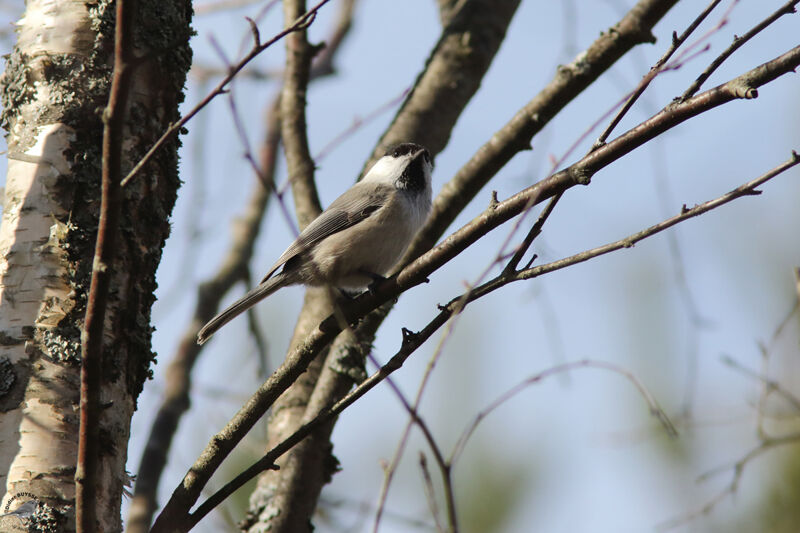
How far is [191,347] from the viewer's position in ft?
14.7

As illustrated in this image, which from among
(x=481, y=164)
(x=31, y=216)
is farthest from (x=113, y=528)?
(x=481, y=164)

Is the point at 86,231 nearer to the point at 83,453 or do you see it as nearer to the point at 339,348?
the point at 83,453

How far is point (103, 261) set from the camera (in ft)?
5.51

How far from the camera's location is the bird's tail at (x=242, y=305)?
3360 mm

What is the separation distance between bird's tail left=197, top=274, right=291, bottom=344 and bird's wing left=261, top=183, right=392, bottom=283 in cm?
7

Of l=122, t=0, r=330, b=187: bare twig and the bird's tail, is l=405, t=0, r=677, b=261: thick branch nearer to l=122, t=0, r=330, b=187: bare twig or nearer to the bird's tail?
the bird's tail

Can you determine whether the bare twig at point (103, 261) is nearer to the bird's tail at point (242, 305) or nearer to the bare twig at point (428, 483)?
the bare twig at point (428, 483)

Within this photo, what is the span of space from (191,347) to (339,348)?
140cm

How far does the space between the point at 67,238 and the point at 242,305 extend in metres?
1.32

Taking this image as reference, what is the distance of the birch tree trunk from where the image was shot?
206 centimetres

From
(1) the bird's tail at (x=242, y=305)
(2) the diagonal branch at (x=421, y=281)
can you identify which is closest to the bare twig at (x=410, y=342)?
(2) the diagonal branch at (x=421, y=281)

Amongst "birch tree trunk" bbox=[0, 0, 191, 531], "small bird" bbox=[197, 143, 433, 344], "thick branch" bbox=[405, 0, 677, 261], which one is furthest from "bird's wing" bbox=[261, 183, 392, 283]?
"birch tree trunk" bbox=[0, 0, 191, 531]

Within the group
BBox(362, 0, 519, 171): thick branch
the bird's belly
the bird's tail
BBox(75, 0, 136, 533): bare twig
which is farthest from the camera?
BBox(362, 0, 519, 171): thick branch

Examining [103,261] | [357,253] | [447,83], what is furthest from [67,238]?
[447,83]
